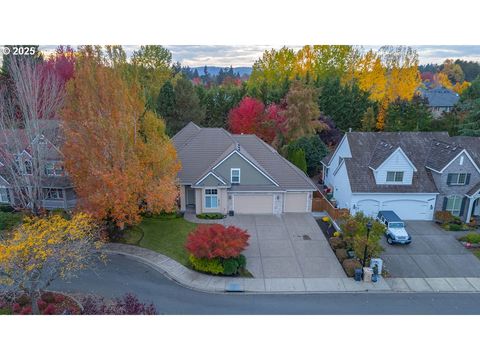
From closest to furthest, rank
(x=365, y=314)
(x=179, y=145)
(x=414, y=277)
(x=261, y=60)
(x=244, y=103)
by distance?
1. (x=365, y=314)
2. (x=414, y=277)
3. (x=179, y=145)
4. (x=244, y=103)
5. (x=261, y=60)

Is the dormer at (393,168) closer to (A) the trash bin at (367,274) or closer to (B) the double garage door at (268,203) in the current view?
(B) the double garage door at (268,203)

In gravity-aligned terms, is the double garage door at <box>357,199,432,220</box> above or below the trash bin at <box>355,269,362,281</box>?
above

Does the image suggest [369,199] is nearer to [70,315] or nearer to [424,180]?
[424,180]

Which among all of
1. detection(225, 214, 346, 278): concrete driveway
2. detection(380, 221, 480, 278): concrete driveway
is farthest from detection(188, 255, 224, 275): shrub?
detection(380, 221, 480, 278): concrete driveway

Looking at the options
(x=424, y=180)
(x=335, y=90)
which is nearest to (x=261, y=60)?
(x=335, y=90)

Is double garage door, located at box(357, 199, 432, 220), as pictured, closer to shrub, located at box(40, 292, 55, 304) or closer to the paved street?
the paved street
